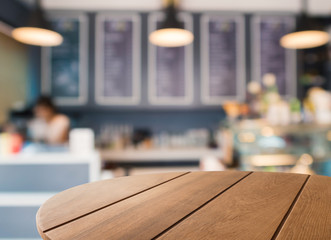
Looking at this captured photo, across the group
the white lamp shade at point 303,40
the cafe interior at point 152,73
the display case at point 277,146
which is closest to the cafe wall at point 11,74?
the cafe interior at point 152,73

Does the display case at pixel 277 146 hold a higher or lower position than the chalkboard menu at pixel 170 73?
lower

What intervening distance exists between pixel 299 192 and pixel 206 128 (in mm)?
3220

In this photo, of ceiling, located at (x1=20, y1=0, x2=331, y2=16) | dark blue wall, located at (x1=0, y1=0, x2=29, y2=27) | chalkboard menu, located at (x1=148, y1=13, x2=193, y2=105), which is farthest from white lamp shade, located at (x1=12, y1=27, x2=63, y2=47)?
chalkboard menu, located at (x1=148, y1=13, x2=193, y2=105)

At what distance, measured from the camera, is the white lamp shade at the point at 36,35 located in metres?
2.22

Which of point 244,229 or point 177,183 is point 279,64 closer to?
point 177,183

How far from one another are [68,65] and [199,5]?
2.12 m

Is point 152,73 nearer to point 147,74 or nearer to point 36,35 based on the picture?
point 147,74

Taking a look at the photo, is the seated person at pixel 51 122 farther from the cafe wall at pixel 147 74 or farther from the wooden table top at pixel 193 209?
the wooden table top at pixel 193 209

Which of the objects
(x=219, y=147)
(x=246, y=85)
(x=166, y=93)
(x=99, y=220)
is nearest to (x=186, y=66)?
(x=166, y=93)

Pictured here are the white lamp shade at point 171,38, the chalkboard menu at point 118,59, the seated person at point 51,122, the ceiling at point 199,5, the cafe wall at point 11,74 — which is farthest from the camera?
the cafe wall at point 11,74

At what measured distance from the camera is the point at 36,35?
244 cm

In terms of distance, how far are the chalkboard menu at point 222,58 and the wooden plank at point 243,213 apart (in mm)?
2916

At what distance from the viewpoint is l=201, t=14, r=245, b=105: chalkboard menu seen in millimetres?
3855

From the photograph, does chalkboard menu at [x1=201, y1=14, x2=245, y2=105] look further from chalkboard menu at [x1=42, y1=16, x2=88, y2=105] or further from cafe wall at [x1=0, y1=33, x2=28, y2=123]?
cafe wall at [x1=0, y1=33, x2=28, y2=123]
